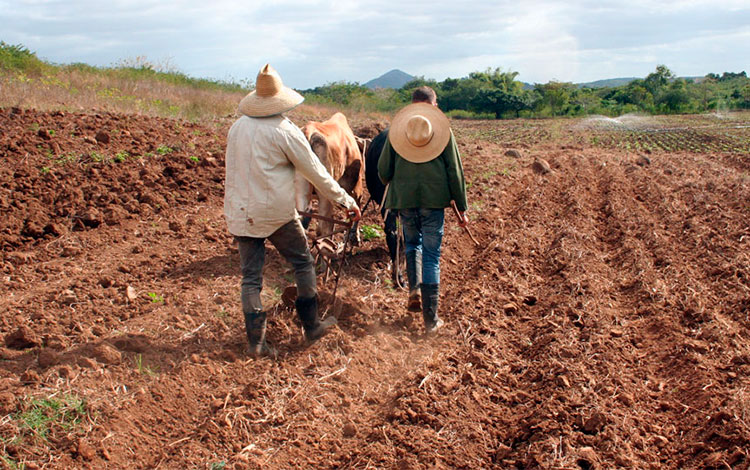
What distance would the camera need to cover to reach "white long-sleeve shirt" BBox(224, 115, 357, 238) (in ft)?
12.9

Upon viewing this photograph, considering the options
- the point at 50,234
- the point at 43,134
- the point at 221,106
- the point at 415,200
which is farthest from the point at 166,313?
the point at 221,106

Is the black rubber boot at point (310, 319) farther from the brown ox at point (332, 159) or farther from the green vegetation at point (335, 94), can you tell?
the green vegetation at point (335, 94)

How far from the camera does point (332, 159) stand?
5961mm

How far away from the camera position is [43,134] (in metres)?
9.37

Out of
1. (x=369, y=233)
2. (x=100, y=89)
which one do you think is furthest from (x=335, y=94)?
(x=369, y=233)

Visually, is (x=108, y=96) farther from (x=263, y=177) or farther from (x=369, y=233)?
(x=263, y=177)

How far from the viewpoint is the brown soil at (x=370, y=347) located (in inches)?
128

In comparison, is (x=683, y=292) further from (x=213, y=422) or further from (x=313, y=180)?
(x=213, y=422)

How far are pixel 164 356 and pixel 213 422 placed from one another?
3.27ft

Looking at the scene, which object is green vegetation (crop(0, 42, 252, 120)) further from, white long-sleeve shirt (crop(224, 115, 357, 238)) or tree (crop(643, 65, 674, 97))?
tree (crop(643, 65, 674, 97))

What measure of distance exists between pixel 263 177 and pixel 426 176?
1310 millimetres

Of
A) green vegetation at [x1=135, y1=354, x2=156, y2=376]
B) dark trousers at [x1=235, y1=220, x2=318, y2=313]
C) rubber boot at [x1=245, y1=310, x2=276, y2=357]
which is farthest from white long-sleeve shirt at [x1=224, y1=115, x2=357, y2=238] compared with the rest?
green vegetation at [x1=135, y1=354, x2=156, y2=376]

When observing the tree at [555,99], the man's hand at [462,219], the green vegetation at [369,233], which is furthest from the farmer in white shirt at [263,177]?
the tree at [555,99]

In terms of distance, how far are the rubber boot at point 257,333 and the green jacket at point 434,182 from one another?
1.41 meters
